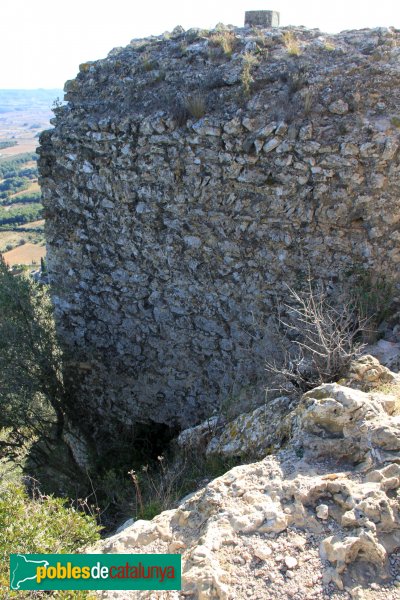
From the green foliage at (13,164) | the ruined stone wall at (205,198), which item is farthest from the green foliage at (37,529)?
the green foliage at (13,164)

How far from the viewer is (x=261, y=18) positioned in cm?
644

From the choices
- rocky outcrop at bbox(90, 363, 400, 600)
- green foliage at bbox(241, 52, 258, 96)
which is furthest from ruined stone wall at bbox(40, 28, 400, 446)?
rocky outcrop at bbox(90, 363, 400, 600)

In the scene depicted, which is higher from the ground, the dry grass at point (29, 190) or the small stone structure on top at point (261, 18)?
the small stone structure on top at point (261, 18)

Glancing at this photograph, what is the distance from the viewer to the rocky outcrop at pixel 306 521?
253 centimetres

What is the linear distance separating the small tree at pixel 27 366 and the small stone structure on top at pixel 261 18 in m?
4.95

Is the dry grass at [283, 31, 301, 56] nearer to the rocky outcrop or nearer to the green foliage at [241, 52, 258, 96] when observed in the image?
the green foliage at [241, 52, 258, 96]

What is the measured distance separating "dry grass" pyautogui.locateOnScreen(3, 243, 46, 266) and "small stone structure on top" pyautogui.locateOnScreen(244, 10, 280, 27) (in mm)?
37918

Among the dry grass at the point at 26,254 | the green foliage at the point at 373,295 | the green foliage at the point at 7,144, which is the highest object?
the green foliage at the point at 7,144

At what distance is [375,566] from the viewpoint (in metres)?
2.54

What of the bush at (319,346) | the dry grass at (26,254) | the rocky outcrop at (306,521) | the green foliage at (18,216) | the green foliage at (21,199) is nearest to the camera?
the rocky outcrop at (306,521)

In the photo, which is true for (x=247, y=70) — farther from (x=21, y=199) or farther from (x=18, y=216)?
(x=21, y=199)

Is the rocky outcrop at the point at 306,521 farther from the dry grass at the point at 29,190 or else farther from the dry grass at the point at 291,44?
the dry grass at the point at 29,190

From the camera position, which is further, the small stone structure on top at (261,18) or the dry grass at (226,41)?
the small stone structure on top at (261,18)

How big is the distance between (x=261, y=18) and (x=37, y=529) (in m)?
6.62
